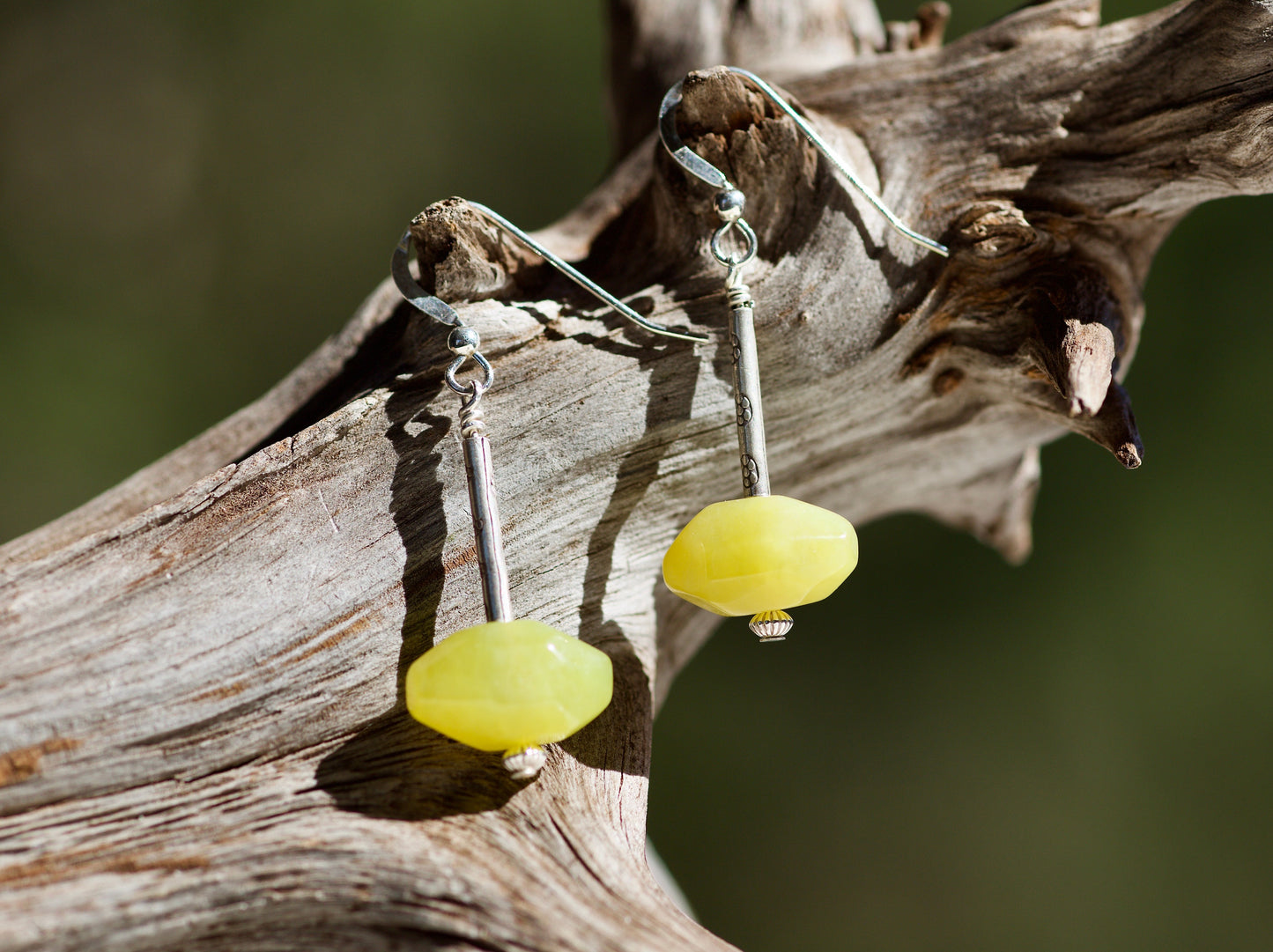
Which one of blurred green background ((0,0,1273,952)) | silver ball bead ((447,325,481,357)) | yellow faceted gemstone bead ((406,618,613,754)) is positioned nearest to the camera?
yellow faceted gemstone bead ((406,618,613,754))

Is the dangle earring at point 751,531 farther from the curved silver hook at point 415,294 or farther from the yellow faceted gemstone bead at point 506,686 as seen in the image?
the curved silver hook at point 415,294

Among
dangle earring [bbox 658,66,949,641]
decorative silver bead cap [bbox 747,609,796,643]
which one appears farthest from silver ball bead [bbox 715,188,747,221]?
decorative silver bead cap [bbox 747,609,796,643]

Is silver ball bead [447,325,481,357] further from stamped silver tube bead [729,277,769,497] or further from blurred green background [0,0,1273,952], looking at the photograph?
blurred green background [0,0,1273,952]

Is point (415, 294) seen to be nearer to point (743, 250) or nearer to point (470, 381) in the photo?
point (470, 381)

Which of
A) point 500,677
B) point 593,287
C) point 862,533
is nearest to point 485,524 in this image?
point 500,677

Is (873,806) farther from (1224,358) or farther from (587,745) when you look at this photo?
(587,745)

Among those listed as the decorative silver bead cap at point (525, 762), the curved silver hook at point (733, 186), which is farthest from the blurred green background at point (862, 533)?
the decorative silver bead cap at point (525, 762)
